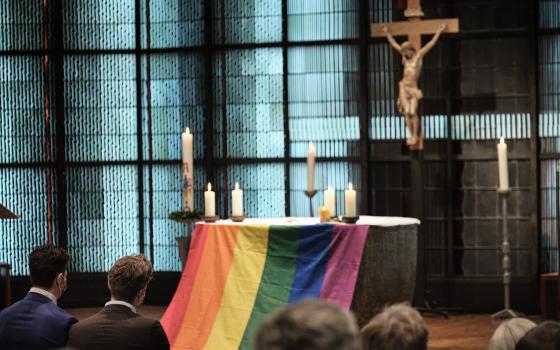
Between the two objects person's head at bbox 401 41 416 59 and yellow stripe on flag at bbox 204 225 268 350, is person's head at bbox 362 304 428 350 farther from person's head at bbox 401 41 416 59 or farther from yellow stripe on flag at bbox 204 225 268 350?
person's head at bbox 401 41 416 59

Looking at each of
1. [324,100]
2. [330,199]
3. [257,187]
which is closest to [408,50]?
[324,100]

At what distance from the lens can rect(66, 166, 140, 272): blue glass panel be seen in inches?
347

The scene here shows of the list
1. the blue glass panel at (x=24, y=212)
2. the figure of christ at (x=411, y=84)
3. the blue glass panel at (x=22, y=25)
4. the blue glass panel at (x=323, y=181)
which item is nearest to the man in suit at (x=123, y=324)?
the figure of christ at (x=411, y=84)

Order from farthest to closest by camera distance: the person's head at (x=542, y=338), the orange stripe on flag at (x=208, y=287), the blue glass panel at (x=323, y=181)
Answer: the blue glass panel at (x=323, y=181), the orange stripe on flag at (x=208, y=287), the person's head at (x=542, y=338)

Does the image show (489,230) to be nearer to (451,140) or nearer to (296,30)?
(451,140)

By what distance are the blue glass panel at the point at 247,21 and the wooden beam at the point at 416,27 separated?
1.21 metres

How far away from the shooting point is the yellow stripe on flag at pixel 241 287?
18.6 ft

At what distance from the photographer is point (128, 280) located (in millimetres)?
3402

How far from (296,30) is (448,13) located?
1.38 metres

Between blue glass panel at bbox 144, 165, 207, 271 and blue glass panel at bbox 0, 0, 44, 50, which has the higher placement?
blue glass panel at bbox 0, 0, 44, 50

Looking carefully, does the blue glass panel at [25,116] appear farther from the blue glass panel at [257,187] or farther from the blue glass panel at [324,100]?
the blue glass panel at [324,100]

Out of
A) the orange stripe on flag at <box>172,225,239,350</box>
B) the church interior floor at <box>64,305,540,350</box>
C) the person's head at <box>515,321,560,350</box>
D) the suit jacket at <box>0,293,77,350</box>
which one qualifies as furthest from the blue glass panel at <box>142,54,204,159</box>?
the person's head at <box>515,321,560,350</box>

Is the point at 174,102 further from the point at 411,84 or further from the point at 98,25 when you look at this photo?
the point at 411,84

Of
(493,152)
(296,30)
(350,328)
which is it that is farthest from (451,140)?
(350,328)
